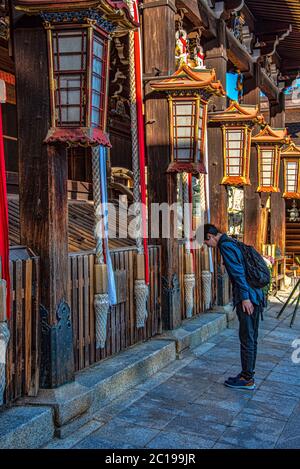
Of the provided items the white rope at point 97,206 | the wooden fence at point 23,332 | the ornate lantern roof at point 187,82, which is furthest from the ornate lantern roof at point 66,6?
the ornate lantern roof at point 187,82

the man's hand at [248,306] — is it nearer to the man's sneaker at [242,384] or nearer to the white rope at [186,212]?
the man's sneaker at [242,384]

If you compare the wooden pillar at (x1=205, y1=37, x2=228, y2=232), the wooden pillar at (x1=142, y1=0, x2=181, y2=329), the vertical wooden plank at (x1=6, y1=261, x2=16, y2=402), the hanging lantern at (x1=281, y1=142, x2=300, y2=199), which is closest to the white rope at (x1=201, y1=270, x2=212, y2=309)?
the wooden pillar at (x1=205, y1=37, x2=228, y2=232)

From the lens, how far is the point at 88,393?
17.0 feet

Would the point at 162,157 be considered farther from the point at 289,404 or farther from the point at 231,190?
the point at 231,190

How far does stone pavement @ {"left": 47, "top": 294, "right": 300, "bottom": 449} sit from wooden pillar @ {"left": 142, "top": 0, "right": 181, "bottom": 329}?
969mm

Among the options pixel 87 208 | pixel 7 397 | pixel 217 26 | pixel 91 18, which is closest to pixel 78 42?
pixel 91 18

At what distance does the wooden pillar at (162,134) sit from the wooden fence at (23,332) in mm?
3074

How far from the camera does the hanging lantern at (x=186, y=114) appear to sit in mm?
7344

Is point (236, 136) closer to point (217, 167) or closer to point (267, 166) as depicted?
point (217, 167)

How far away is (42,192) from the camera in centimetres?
485

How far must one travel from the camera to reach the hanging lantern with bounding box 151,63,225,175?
7.34m

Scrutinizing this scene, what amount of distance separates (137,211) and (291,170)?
897 cm

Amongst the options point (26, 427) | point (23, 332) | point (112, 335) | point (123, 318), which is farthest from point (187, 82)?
point (26, 427)

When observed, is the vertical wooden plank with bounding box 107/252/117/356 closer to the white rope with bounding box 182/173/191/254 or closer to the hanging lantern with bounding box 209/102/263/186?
the white rope with bounding box 182/173/191/254
